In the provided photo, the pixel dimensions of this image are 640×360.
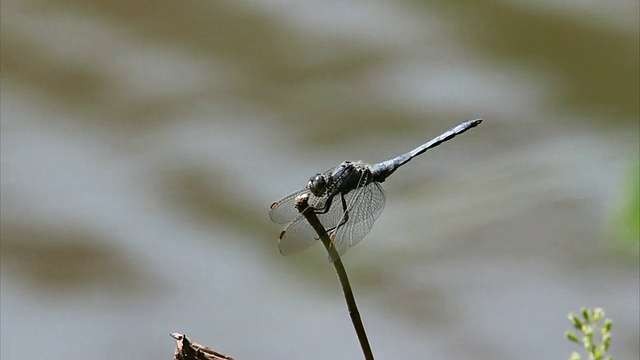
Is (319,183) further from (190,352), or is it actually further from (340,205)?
(190,352)

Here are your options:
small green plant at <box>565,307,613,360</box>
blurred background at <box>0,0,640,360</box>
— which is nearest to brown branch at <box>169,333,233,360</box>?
small green plant at <box>565,307,613,360</box>

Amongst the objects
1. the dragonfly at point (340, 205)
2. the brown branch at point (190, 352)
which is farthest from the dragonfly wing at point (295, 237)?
the brown branch at point (190, 352)

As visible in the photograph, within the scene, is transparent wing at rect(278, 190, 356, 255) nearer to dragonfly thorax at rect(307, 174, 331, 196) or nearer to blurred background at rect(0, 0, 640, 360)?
dragonfly thorax at rect(307, 174, 331, 196)

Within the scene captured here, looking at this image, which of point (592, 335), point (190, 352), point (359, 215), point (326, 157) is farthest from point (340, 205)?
point (326, 157)

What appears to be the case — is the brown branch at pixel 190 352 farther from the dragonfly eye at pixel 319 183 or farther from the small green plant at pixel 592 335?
the dragonfly eye at pixel 319 183

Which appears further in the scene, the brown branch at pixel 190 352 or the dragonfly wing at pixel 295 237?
the dragonfly wing at pixel 295 237

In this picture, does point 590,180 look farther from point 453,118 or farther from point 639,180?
point 639,180

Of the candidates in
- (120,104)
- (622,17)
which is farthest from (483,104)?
(120,104)
